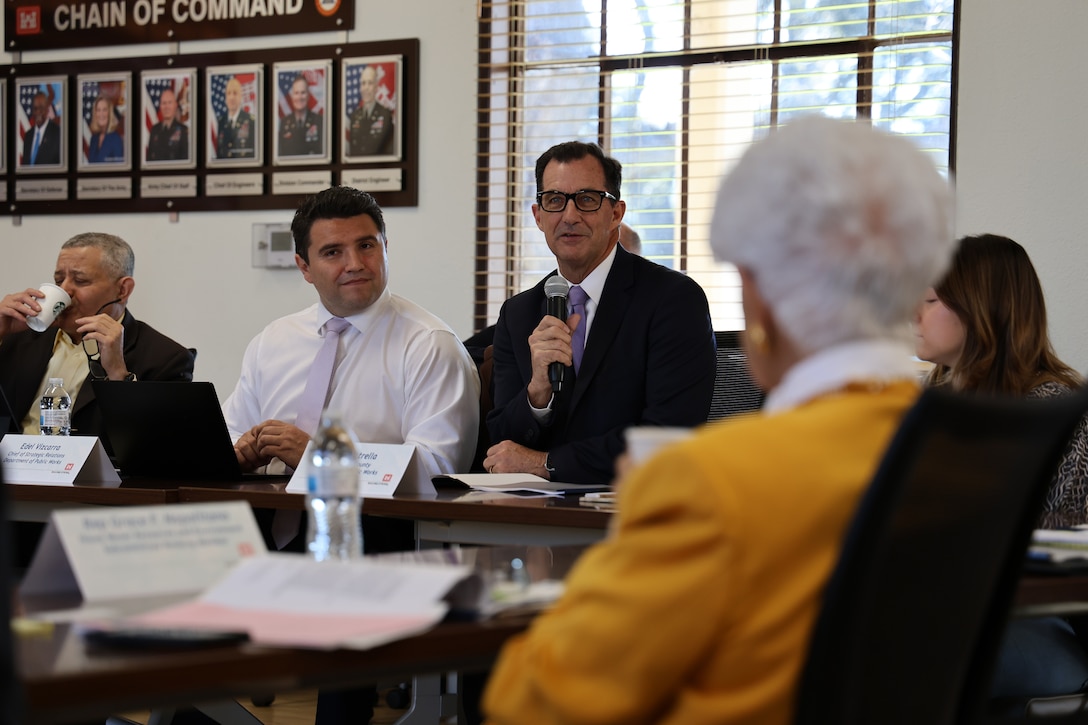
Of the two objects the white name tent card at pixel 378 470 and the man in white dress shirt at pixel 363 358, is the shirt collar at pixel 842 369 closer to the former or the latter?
the white name tent card at pixel 378 470

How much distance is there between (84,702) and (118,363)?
9.07ft

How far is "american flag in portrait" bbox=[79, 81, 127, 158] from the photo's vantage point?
17.9ft

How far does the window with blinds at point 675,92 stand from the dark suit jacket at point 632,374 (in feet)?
3.33

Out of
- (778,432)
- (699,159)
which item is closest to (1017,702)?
(778,432)

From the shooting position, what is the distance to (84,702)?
1084 mm

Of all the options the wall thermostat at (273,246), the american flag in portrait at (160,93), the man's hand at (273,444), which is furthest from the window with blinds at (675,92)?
the man's hand at (273,444)

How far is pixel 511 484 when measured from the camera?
2.86 meters

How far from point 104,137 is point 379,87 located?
A: 1.34 metres

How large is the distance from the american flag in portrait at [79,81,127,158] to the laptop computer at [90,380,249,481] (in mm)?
2738

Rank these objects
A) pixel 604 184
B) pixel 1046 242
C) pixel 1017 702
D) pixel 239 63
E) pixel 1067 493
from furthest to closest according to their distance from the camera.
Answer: pixel 239 63
pixel 1046 242
pixel 604 184
pixel 1067 493
pixel 1017 702

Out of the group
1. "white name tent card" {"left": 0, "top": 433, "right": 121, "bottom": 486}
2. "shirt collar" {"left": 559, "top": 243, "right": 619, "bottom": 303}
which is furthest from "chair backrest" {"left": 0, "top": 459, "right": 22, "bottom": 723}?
"shirt collar" {"left": 559, "top": 243, "right": 619, "bottom": 303}

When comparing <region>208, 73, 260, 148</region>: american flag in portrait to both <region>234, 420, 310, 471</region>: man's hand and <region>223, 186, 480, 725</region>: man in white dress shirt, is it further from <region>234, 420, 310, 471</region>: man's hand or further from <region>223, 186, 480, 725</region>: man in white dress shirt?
<region>234, 420, 310, 471</region>: man's hand

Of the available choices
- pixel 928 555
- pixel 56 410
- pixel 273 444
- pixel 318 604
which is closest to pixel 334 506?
pixel 318 604

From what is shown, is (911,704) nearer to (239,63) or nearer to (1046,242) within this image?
(1046,242)
